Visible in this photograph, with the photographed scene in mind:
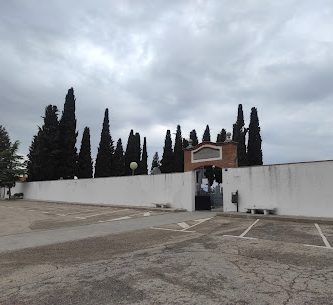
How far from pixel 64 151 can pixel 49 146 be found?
1.91 meters

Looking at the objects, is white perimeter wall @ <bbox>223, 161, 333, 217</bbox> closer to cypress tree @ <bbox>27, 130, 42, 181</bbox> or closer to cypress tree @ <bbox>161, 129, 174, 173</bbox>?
cypress tree @ <bbox>27, 130, 42, 181</bbox>

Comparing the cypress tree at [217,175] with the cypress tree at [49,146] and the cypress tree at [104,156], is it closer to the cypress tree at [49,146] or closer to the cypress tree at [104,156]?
the cypress tree at [104,156]

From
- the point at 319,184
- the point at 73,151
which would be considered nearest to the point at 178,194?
the point at 319,184

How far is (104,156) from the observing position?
1898 inches

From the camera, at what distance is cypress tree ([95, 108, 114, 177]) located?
1895 inches

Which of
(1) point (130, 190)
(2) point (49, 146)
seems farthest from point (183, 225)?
(2) point (49, 146)

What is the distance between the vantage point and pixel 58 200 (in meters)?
35.2

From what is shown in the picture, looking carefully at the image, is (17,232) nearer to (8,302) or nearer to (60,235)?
(60,235)

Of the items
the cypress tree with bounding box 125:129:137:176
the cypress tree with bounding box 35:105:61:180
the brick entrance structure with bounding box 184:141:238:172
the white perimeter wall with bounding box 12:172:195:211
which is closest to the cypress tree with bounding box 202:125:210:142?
the cypress tree with bounding box 125:129:137:176

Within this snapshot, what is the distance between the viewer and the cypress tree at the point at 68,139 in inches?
1762

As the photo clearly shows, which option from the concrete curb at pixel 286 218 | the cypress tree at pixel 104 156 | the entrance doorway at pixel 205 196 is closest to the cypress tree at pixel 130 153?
the cypress tree at pixel 104 156

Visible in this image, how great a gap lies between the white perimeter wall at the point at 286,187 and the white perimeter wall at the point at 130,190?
11.0 feet

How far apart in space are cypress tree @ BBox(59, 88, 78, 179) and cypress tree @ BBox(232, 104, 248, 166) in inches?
774

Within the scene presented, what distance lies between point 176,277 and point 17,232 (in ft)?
32.5
